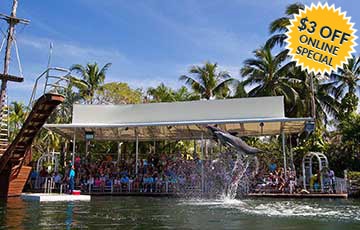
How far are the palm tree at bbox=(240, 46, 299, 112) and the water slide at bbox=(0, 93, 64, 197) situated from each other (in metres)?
17.1

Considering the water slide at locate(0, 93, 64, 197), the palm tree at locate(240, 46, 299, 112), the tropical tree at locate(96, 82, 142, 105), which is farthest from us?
the tropical tree at locate(96, 82, 142, 105)

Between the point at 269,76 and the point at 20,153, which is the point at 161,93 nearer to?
the point at 269,76

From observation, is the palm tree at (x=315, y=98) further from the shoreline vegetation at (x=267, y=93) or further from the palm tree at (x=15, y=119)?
the palm tree at (x=15, y=119)

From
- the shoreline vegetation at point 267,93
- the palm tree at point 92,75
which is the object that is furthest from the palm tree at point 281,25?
the palm tree at point 92,75

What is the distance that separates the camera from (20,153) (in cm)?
1673

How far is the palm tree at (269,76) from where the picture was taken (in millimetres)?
28266

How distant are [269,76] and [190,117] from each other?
37.1 ft

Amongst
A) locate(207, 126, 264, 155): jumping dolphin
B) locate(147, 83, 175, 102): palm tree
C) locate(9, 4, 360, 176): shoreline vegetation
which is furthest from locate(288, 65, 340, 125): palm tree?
locate(207, 126, 264, 155): jumping dolphin

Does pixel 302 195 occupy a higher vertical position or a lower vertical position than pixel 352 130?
lower

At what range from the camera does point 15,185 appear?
657 inches

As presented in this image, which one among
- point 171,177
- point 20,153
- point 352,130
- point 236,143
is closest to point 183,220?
point 236,143

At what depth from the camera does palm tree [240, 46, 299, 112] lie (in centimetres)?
2827

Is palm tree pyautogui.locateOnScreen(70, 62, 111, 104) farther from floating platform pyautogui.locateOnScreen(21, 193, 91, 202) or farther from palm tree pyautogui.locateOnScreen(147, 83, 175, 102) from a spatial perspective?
floating platform pyautogui.locateOnScreen(21, 193, 91, 202)

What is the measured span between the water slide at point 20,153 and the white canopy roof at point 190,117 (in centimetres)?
311
